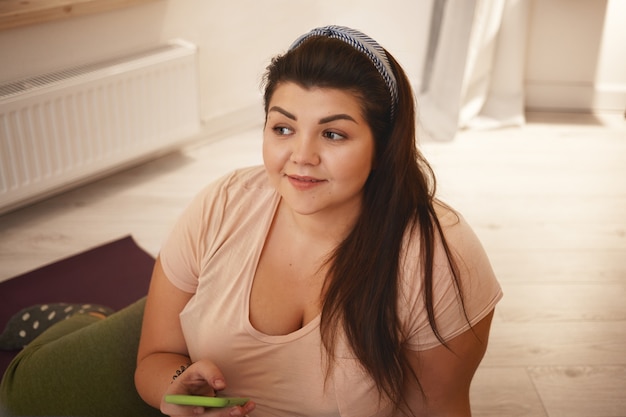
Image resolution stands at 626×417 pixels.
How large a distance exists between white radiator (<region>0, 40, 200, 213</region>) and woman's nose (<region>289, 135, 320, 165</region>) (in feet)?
4.83

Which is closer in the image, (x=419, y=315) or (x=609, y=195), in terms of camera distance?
Answer: (x=419, y=315)

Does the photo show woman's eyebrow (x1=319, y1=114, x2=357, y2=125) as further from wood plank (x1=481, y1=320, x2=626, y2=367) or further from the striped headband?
wood plank (x1=481, y1=320, x2=626, y2=367)

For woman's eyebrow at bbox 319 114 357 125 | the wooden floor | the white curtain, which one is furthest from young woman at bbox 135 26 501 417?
the white curtain

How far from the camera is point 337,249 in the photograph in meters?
1.28

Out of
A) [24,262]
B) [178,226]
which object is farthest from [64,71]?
[178,226]

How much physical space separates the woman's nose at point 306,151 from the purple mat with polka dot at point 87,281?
3.83 feet

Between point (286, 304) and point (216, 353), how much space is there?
0.14m

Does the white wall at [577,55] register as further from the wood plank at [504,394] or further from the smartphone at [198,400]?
the smartphone at [198,400]

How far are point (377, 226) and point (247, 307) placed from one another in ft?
0.83

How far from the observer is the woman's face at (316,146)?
116 cm

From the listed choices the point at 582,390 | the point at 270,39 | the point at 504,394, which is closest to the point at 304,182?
the point at 504,394

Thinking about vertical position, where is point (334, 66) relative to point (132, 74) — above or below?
above

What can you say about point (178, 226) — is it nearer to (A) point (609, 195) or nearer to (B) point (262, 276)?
(B) point (262, 276)

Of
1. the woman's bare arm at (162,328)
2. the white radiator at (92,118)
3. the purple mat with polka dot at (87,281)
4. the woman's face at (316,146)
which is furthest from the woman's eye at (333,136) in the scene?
the white radiator at (92,118)
